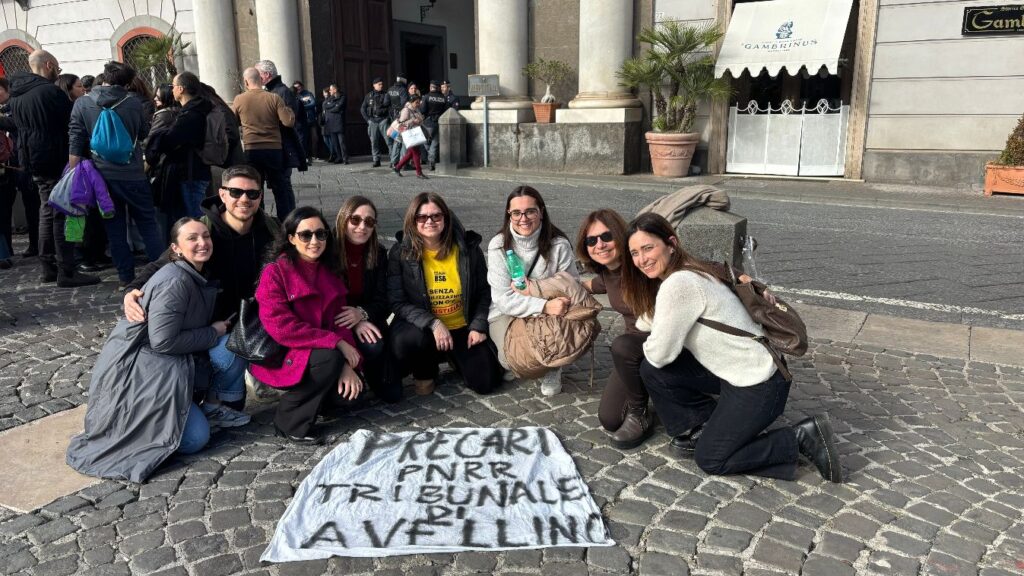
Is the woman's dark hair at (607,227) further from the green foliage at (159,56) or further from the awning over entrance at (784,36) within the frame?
the green foliage at (159,56)

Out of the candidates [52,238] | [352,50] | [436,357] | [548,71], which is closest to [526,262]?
[436,357]

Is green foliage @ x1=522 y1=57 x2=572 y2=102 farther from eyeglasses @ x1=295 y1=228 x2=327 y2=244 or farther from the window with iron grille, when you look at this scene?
the window with iron grille

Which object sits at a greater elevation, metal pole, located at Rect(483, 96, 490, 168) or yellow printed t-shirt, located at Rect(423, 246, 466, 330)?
metal pole, located at Rect(483, 96, 490, 168)

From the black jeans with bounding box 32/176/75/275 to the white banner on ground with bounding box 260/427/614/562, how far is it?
13.9 ft

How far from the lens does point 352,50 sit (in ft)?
55.1

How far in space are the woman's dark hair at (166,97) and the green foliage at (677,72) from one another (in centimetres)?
786

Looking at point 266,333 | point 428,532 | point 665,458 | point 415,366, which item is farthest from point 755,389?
point 266,333

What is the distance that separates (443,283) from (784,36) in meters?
10.2

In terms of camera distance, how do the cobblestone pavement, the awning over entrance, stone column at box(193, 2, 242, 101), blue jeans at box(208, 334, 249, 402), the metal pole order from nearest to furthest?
the cobblestone pavement < blue jeans at box(208, 334, 249, 402) < the awning over entrance < the metal pole < stone column at box(193, 2, 242, 101)

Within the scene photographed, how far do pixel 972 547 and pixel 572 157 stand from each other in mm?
11324

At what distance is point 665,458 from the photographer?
352 centimetres

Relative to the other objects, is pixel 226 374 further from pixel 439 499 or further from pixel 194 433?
pixel 439 499

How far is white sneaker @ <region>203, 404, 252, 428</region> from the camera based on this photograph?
3822 mm

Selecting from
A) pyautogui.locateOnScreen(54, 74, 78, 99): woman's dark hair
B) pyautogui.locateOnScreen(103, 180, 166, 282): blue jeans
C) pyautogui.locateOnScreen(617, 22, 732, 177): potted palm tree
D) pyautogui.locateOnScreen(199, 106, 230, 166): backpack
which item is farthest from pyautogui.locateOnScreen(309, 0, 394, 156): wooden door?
pyautogui.locateOnScreen(103, 180, 166, 282): blue jeans
